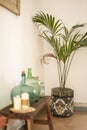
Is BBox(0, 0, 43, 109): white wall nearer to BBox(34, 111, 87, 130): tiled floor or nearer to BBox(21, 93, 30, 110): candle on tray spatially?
BBox(21, 93, 30, 110): candle on tray

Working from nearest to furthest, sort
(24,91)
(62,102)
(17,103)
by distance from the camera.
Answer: (17,103)
(24,91)
(62,102)

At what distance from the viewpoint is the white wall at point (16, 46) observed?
1.92m

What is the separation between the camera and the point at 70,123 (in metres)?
2.69

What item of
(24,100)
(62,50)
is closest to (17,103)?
(24,100)

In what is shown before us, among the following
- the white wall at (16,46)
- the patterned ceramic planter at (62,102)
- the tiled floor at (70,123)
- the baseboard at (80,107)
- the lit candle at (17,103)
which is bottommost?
the tiled floor at (70,123)

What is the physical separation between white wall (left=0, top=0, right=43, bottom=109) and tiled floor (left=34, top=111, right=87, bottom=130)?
668 mm

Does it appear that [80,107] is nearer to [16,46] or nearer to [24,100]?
[16,46]

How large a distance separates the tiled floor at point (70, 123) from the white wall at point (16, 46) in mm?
668

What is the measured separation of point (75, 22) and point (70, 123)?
152 centimetres

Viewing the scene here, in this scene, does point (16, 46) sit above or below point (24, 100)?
above

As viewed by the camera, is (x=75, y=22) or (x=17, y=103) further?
(x=75, y=22)

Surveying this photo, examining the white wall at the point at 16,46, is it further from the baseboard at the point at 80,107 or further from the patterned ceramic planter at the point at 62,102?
the baseboard at the point at 80,107

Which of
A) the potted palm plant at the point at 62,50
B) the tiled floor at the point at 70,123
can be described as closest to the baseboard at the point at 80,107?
the tiled floor at the point at 70,123

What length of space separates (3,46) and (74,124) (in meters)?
1.38
